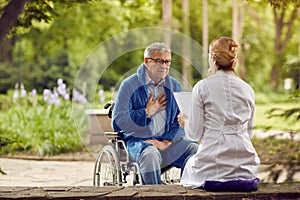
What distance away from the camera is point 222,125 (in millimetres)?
4160

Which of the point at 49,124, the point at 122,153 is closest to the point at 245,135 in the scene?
the point at 122,153

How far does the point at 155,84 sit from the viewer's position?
513cm

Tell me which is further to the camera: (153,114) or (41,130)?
(41,130)

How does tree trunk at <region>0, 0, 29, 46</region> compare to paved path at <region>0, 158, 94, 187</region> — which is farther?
paved path at <region>0, 158, 94, 187</region>

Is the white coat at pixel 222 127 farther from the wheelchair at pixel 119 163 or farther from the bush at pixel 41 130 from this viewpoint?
the bush at pixel 41 130

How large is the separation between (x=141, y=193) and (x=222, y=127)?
59 centimetres

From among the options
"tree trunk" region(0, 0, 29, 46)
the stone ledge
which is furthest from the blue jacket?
"tree trunk" region(0, 0, 29, 46)

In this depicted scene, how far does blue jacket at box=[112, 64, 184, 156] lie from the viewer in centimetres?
503

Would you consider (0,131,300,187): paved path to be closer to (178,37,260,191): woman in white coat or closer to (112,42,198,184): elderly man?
(112,42,198,184): elderly man

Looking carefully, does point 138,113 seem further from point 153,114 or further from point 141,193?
point 141,193

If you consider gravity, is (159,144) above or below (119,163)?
above

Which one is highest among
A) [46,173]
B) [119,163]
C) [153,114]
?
[153,114]

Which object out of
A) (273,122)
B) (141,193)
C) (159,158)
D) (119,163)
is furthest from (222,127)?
(273,122)

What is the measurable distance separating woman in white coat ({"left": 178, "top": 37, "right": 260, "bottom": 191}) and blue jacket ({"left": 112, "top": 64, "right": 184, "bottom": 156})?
87 cm
